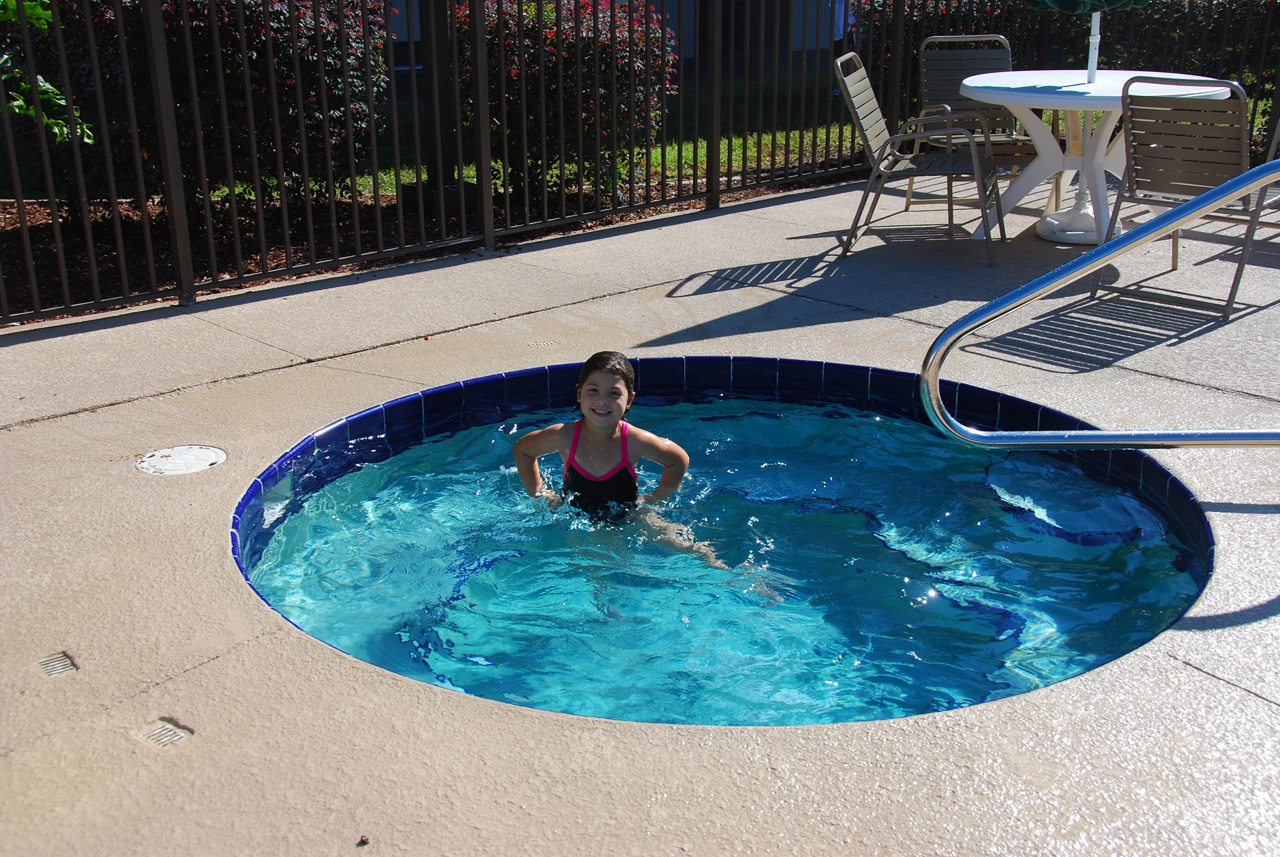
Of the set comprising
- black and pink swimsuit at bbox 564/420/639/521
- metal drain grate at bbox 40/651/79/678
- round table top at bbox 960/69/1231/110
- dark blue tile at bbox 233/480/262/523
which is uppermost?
round table top at bbox 960/69/1231/110

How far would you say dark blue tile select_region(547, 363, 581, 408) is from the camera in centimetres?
496

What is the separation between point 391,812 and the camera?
2145 mm

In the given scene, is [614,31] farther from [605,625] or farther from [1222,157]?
[605,625]

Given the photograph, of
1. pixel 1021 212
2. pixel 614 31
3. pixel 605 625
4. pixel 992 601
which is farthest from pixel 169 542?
pixel 1021 212

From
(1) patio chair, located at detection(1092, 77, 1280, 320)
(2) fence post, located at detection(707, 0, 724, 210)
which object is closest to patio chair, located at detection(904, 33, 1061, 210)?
(2) fence post, located at detection(707, 0, 724, 210)

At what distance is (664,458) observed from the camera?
4.01 metres

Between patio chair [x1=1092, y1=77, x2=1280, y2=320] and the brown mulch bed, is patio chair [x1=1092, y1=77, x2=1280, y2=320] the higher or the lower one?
the higher one

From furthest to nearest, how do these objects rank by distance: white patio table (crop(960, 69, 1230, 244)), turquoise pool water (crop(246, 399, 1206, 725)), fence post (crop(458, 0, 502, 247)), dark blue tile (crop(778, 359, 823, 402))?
1. fence post (crop(458, 0, 502, 247))
2. white patio table (crop(960, 69, 1230, 244))
3. dark blue tile (crop(778, 359, 823, 402))
4. turquoise pool water (crop(246, 399, 1206, 725))

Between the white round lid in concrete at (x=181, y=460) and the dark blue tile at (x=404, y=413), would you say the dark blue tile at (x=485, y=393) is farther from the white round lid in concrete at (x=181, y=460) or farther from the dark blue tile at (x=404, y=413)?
the white round lid in concrete at (x=181, y=460)

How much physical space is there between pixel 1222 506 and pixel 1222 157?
3270 millimetres

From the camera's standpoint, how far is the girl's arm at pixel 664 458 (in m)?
3.97

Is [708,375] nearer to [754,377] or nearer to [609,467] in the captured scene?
[754,377]

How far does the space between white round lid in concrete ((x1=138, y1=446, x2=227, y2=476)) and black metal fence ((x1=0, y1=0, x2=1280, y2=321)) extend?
2.10 meters

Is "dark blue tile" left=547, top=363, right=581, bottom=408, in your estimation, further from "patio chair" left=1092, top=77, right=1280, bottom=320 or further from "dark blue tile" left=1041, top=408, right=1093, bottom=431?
"patio chair" left=1092, top=77, right=1280, bottom=320
